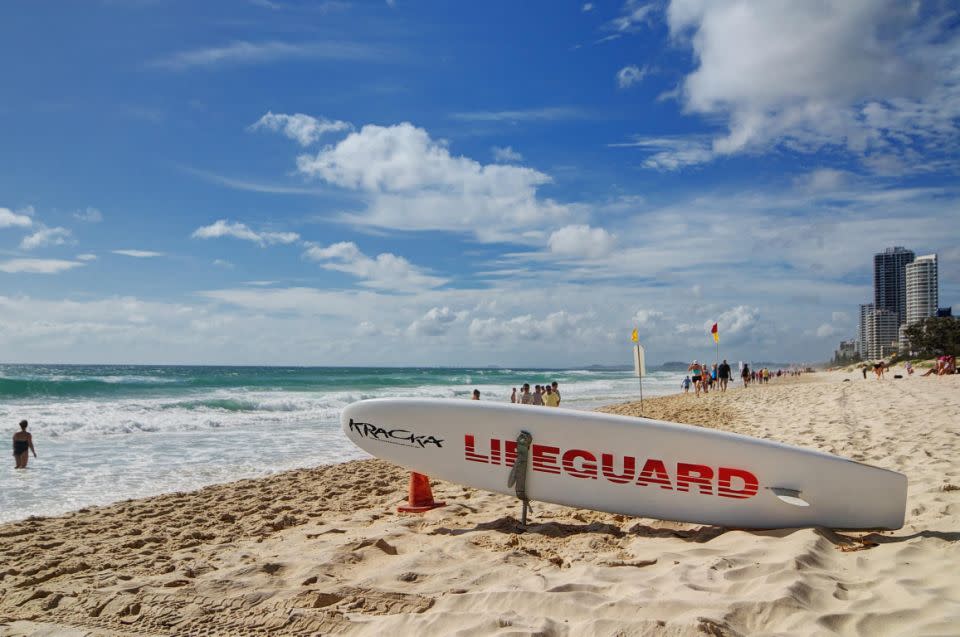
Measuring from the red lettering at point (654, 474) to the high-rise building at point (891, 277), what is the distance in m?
144

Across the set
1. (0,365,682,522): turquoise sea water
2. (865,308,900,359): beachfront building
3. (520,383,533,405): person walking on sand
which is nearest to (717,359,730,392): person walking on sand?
(0,365,682,522): turquoise sea water

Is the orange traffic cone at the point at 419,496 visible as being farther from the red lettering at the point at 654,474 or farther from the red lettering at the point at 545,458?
the red lettering at the point at 654,474

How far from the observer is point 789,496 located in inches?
148

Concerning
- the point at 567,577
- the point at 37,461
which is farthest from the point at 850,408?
the point at 37,461

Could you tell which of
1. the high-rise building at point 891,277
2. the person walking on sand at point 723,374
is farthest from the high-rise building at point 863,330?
the person walking on sand at point 723,374

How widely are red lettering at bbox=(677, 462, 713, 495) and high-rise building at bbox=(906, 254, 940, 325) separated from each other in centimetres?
12971

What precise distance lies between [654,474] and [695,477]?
0.27 meters

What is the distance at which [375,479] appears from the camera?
7.28 m

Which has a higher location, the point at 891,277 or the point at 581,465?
the point at 891,277

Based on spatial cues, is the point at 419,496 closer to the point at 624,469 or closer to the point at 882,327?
the point at 624,469

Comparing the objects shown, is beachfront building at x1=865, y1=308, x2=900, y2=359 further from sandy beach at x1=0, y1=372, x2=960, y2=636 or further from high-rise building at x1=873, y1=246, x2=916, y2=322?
sandy beach at x1=0, y1=372, x2=960, y2=636

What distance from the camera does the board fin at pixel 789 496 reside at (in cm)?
365

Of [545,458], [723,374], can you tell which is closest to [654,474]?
[545,458]

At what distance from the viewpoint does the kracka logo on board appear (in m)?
4.71
